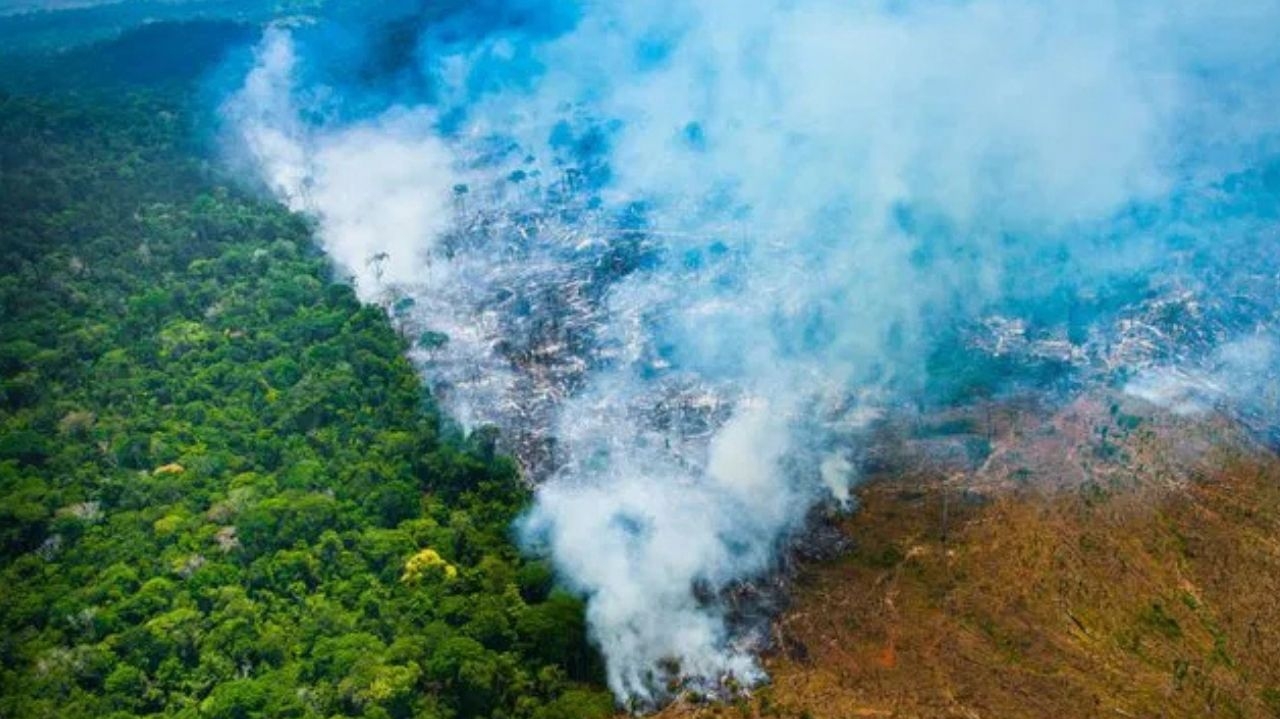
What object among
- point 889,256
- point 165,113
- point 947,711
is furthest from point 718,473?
point 165,113

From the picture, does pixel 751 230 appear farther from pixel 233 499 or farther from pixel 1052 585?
pixel 233 499

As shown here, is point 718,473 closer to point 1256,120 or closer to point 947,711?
point 947,711

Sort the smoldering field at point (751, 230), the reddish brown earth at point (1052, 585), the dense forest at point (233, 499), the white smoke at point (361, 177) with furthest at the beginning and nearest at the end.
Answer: the white smoke at point (361, 177), the smoldering field at point (751, 230), the dense forest at point (233, 499), the reddish brown earth at point (1052, 585)

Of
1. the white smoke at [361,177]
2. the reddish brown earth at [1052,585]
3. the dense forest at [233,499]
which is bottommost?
the reddish brown earth at [1052,585]

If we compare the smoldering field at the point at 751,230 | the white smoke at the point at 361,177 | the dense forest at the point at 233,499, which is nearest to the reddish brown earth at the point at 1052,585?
the smoldering field at the point at 751,230

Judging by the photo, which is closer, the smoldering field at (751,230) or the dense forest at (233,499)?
the dense forest at (233,499)

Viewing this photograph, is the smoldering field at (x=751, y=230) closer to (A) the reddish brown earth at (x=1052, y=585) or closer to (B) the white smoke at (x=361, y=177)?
(B) the white smoke at (x=361, y=177)

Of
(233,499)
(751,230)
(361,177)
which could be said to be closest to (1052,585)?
(751,230)
